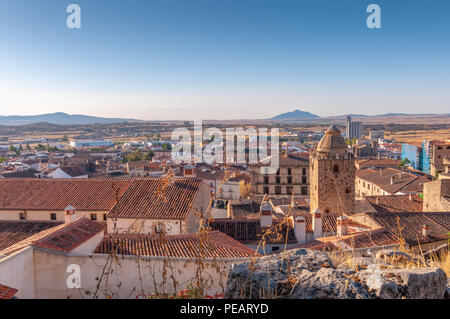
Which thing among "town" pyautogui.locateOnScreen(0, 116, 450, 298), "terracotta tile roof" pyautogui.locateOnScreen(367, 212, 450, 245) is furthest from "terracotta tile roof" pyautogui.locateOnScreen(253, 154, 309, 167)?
"terracotta tile roof" pyautogui.locateOnScreen(367, 212, 450, 245)

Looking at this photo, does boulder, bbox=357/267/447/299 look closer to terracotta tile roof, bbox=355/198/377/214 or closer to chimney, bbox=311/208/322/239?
chimney, bbox=311/208/322/239

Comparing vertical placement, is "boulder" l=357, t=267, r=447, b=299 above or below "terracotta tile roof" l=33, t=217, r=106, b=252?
above

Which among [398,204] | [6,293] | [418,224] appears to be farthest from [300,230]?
[398,204]

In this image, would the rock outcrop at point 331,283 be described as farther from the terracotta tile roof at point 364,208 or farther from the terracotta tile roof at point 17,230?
the terracotta tile roof at point 364,208

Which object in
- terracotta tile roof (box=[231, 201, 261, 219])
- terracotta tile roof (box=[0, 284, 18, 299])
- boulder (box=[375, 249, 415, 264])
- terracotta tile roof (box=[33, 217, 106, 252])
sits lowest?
terracotta tile roof (box=[231, 201, 261, 219])

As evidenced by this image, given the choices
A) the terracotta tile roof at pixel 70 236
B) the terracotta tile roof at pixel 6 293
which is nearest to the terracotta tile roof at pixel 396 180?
the terracotta tile roof at pixel 70 236
